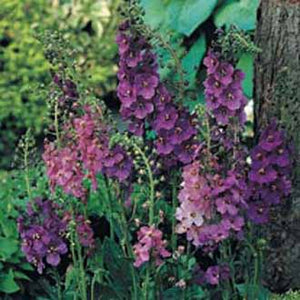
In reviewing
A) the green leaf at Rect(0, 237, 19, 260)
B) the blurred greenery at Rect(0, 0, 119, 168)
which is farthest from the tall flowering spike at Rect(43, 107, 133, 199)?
the blurred greenery at Rect(0, 0, 119, 168)

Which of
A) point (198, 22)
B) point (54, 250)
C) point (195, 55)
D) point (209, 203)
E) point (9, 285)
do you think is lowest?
point (9, 285)

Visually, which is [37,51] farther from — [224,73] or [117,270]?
[224,73]

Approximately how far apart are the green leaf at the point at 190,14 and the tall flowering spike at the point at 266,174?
147 centimetres

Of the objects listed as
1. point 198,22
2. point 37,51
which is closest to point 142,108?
point 198,22

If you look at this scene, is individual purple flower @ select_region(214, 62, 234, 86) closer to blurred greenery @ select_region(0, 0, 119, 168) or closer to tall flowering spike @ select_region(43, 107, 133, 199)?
tall flowering spike @ select_region(43, 107, 133, 199)

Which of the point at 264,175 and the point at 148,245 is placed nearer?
the point at 148,245

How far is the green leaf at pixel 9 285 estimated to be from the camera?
3.52 meters

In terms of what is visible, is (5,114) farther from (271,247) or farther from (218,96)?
(218,96)

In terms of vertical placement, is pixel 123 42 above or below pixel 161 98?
above

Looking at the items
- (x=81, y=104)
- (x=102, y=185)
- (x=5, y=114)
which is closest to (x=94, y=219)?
(x=102, y=185)

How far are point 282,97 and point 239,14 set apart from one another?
1.09m

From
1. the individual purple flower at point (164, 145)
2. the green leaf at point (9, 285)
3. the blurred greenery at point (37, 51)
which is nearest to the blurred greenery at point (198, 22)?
the green leaf at point (9, 285)

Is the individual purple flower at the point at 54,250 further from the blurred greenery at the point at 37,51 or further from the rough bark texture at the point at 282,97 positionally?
the blurred greenery at the point at 37,51

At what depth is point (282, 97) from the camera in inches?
136
